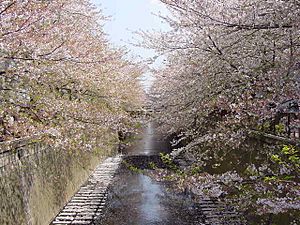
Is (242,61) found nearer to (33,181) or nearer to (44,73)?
(44,73)

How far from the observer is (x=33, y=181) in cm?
852

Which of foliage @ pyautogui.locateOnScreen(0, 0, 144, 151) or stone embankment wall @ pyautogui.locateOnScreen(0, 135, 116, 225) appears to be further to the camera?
stone embankment wall @ pyautogui.locateOnScreen(0, 135, 116, 225)

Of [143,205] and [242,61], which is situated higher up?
[242,61]

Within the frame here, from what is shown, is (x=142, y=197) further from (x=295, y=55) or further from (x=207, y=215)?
(x=295, y=55)

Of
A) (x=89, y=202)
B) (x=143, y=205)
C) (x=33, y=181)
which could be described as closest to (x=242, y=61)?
(x=33, y=181)

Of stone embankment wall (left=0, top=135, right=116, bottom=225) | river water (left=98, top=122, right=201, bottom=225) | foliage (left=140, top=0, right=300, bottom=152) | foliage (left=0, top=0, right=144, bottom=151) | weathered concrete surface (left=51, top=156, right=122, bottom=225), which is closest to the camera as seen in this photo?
foliage (left=140, top=0, right=300, bottom=152)

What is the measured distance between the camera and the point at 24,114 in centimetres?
763

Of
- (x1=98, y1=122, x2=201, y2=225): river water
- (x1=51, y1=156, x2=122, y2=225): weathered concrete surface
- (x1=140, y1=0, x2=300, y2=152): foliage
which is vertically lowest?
(x1=98, y1=122, x2=201, y2=225): river water

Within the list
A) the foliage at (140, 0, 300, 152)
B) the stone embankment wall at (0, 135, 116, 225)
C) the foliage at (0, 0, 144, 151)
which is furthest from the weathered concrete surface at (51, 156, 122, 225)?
the foliage at (140, 0, 300, 152)

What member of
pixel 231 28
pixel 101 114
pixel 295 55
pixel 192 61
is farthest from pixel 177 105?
pixel 101 114

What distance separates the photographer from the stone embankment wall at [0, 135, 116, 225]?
6.89 metres

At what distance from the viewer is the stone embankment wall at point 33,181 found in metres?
6.89

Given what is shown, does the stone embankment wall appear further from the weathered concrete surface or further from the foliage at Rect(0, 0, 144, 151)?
the foliage at Rect(0, 0, 144, 151)

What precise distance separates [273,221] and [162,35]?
16.5 feet
